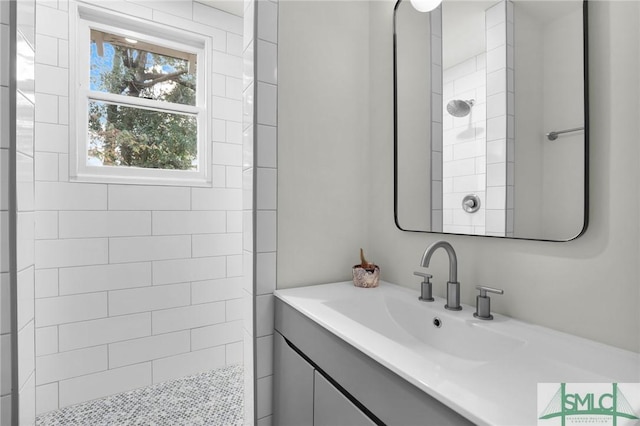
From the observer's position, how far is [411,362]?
0.65 metres

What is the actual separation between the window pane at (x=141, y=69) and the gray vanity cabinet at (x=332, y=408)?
6.14 feet

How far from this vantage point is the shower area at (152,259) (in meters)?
1.34

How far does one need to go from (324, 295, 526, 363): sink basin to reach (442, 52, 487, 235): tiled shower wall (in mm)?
287

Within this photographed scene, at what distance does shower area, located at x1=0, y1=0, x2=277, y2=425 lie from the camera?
1341 millimetres

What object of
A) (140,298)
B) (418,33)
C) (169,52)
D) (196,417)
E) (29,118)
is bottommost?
(196,417)

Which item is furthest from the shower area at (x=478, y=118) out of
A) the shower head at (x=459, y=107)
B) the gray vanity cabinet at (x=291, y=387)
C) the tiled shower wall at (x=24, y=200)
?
the tiled shower wall at (x=24, y=200)

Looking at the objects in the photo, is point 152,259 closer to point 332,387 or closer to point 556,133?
point 332,387

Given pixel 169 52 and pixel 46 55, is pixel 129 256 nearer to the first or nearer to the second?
pixel 46 55

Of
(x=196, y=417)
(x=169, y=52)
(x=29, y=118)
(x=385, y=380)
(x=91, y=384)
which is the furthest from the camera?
(x=169, y=52)

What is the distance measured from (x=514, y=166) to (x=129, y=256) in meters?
1.92

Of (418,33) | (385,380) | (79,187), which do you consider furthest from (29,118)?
(418,33)

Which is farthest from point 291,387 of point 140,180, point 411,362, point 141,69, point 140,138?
point 141,69

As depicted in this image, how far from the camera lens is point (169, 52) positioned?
6.67ft
